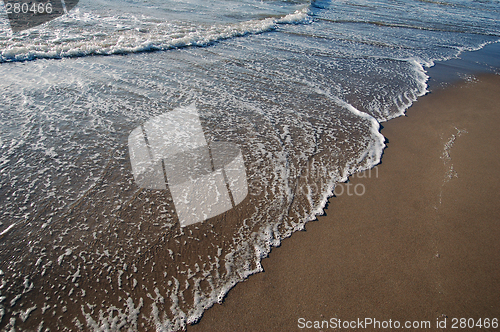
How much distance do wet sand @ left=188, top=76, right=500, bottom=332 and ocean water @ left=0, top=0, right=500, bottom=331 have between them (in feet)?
0.78

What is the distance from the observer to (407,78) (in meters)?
7.22

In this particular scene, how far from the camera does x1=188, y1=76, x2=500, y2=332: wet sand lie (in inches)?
98.3

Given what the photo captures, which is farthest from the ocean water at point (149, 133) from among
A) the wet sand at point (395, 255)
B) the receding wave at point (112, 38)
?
the wet sand at point (395, 255)

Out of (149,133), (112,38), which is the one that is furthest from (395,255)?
(112,38)

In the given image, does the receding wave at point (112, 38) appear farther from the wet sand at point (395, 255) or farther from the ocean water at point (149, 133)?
the wet sand at point (395, 255)

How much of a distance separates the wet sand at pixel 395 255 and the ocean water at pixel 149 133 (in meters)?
0.24

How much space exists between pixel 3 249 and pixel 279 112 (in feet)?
14.5

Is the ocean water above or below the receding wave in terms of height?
below

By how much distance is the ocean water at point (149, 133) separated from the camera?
259 centimetres

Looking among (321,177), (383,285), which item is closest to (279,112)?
(321,177)

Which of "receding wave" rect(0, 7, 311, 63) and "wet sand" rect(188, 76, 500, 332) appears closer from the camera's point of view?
"wet sand" rect(188, 76, 500, 332)


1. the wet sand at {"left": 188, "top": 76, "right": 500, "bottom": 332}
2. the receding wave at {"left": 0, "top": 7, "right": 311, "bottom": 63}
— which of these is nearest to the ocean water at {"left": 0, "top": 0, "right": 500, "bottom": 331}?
the receding wave at {"left": 0, "top": 7, "right": 311, "bottom": 63}

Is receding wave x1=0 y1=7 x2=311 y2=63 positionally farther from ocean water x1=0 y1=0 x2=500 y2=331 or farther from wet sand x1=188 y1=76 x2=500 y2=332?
wet sand x1=188 y1=76 x2=500 y2=332

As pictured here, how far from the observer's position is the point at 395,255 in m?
2.95
